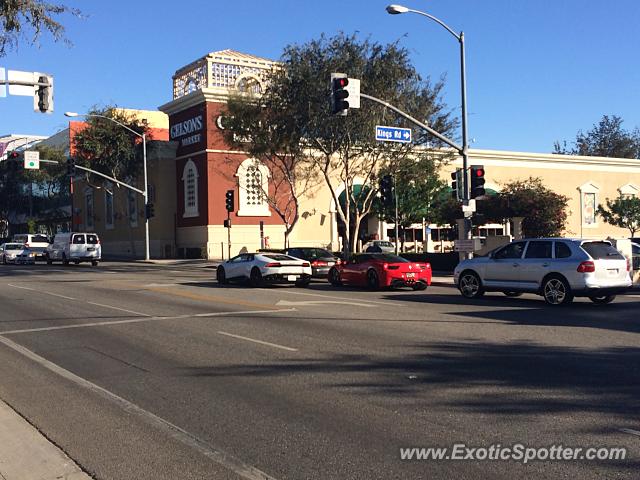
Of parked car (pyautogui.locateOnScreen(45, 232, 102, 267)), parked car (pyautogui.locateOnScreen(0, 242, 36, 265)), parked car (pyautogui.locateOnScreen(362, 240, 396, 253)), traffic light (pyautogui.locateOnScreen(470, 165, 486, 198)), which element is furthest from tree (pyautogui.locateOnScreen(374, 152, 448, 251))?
parked car (pyautogui.locateOnScreen(0, 242, 36, 265))

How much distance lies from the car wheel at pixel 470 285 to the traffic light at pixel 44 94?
1266cm

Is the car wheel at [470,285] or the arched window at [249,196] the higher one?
the arched window at [249,196]

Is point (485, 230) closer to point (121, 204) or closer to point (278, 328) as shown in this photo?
point (121, 204)

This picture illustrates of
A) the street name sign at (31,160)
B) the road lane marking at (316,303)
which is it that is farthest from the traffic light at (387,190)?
the street name sign at (31,160)

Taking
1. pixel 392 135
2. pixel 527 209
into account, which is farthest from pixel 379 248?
pixel 392 135

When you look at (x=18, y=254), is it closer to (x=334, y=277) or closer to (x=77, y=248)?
(x=77, y=248)

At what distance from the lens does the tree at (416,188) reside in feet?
118

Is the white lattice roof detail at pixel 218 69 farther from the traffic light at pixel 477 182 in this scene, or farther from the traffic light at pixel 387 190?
the traffic light at pixel 477 182

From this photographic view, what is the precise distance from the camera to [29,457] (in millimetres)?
5719

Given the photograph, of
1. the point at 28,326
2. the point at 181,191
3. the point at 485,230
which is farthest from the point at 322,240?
the point at 28,326

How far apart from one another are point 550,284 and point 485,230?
49.7 meters

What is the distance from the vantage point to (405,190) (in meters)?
42.4

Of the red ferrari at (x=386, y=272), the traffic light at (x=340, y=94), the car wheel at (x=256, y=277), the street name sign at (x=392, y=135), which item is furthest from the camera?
the street name sign at (x=392, y=135)

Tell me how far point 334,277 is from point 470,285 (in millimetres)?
6718
